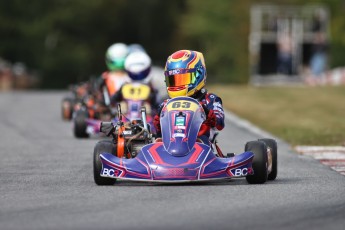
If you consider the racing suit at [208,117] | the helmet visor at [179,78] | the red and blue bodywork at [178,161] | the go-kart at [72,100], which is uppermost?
the helmet visor at [179,78]

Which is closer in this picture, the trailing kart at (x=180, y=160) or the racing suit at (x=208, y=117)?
the trailing kart at (x=180, y=160)

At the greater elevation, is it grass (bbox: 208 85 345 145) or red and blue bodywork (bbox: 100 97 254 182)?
red and blue bodywork (bbox: 100 97 254 182)

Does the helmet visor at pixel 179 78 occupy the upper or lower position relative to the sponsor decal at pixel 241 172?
upper

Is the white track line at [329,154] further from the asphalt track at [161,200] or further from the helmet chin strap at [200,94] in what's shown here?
the helmet chin strap at [200,94]

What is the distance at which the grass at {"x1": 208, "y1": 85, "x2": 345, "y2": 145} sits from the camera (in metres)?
17.9

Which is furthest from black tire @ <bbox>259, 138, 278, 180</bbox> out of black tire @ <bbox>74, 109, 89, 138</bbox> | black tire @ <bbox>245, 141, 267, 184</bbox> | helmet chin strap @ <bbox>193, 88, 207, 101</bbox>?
black tire @ <bbox>74, 109, 89, 138</bbox>

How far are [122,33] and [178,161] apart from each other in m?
103

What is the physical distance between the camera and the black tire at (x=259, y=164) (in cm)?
1063

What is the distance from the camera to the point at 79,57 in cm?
8956

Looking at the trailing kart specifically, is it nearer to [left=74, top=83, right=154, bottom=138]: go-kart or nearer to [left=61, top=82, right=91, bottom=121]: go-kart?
[left=74, top=83, right=154, bottom=138]: go-kart

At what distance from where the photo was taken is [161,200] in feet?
31.1

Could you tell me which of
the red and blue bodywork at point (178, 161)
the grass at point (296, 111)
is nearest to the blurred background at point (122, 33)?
the grass at point (296, 111)

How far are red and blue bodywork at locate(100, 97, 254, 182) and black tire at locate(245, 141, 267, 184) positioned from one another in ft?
0.22

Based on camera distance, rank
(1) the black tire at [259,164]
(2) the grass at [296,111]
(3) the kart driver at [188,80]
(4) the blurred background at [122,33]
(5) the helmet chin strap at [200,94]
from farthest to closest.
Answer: (4) the blurred background at [122,33] → (2) the grass at [296,111] → (5) the helmet chin strap at [200,94] → (3) the kart driver at [188,80] → (1) the black tire at [259,164]
